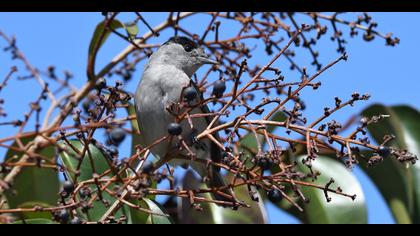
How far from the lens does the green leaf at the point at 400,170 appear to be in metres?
4.26

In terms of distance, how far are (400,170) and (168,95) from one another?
1451 mm

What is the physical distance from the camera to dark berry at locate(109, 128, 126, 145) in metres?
2.62

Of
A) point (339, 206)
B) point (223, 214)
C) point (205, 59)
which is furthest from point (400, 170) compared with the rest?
point (205, 59)

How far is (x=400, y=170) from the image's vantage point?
4367 millimetres

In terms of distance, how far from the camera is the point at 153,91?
4258 mm

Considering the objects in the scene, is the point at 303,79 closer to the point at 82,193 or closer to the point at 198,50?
the point at 82,193

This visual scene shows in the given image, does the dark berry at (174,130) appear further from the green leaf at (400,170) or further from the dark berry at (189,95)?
the green leaf at (400,170)

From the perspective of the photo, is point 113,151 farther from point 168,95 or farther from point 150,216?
point 168,95

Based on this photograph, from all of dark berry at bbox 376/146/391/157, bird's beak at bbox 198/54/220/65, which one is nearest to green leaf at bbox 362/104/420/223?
bird's beak at bbox 198/54/220/65

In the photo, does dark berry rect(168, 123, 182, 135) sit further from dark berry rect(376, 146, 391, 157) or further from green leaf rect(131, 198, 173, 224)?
dark berry rect(376, 146, 391, 157)

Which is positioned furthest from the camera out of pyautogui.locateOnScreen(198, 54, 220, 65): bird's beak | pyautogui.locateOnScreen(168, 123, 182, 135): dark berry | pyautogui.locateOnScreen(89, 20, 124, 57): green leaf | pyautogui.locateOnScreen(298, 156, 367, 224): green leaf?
pyautogui.locateOnScreen(198, 54, 220, 65): bird's beak

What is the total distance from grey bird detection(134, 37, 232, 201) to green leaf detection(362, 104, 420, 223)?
103 centimetres
